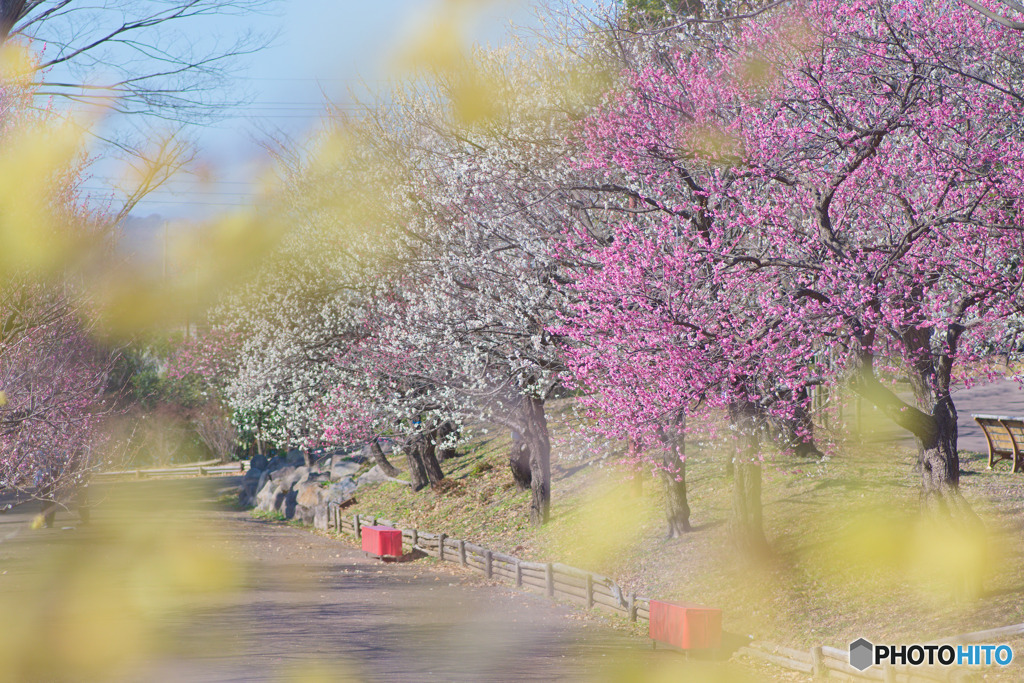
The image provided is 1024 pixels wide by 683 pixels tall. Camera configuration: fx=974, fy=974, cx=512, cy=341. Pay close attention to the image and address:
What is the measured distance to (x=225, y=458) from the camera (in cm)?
6053

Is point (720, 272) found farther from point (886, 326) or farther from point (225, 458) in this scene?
point (225, 458)

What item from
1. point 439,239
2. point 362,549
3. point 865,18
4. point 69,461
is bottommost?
point 362,549

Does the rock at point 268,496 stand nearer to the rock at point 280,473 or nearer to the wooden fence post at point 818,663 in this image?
the rock at point 280,473

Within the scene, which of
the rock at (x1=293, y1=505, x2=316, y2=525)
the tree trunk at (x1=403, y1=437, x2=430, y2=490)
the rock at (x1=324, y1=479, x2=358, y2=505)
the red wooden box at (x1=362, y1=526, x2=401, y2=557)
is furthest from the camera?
the rock at (x1=293, y1=505, x2=316, y2=525)

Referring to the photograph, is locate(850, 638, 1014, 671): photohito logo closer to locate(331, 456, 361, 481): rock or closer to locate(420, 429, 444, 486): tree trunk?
locate(420, 429, 444, 486): tree trunk

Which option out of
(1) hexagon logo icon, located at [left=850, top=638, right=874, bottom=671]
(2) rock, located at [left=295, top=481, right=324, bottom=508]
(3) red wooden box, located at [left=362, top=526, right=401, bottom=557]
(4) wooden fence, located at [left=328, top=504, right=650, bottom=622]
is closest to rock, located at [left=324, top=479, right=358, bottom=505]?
(2) rock, located at [left=295, top=481, right=324, bottom=508]

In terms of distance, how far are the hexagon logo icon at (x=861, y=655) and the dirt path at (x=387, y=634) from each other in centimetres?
129

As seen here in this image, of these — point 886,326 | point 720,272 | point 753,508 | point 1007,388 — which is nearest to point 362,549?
point 753,508

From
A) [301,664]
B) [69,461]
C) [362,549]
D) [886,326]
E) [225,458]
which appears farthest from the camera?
[225,458]

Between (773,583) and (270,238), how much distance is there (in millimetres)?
21428

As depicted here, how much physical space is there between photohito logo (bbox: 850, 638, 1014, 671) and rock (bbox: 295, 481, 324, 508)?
25.4m

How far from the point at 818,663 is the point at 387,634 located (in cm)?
648

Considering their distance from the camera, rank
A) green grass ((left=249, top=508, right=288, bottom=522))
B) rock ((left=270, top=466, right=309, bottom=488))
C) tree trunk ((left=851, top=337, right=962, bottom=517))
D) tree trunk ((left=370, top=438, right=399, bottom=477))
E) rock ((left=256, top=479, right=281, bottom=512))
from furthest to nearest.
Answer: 1. rock ((left=270, top=466, right=309, bottom=488))
2. rock ((left=256, top=479, right=281, bottom=512))
3. green grass ((left=249, top=508, right=288, bottom=522))
4. tree trunk ((left=370, top=438, right=399, bottom=477))
5. tree trunk ((left=851, top=337, right=962, bottom=517))

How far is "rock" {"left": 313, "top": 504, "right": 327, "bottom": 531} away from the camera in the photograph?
32344mm
